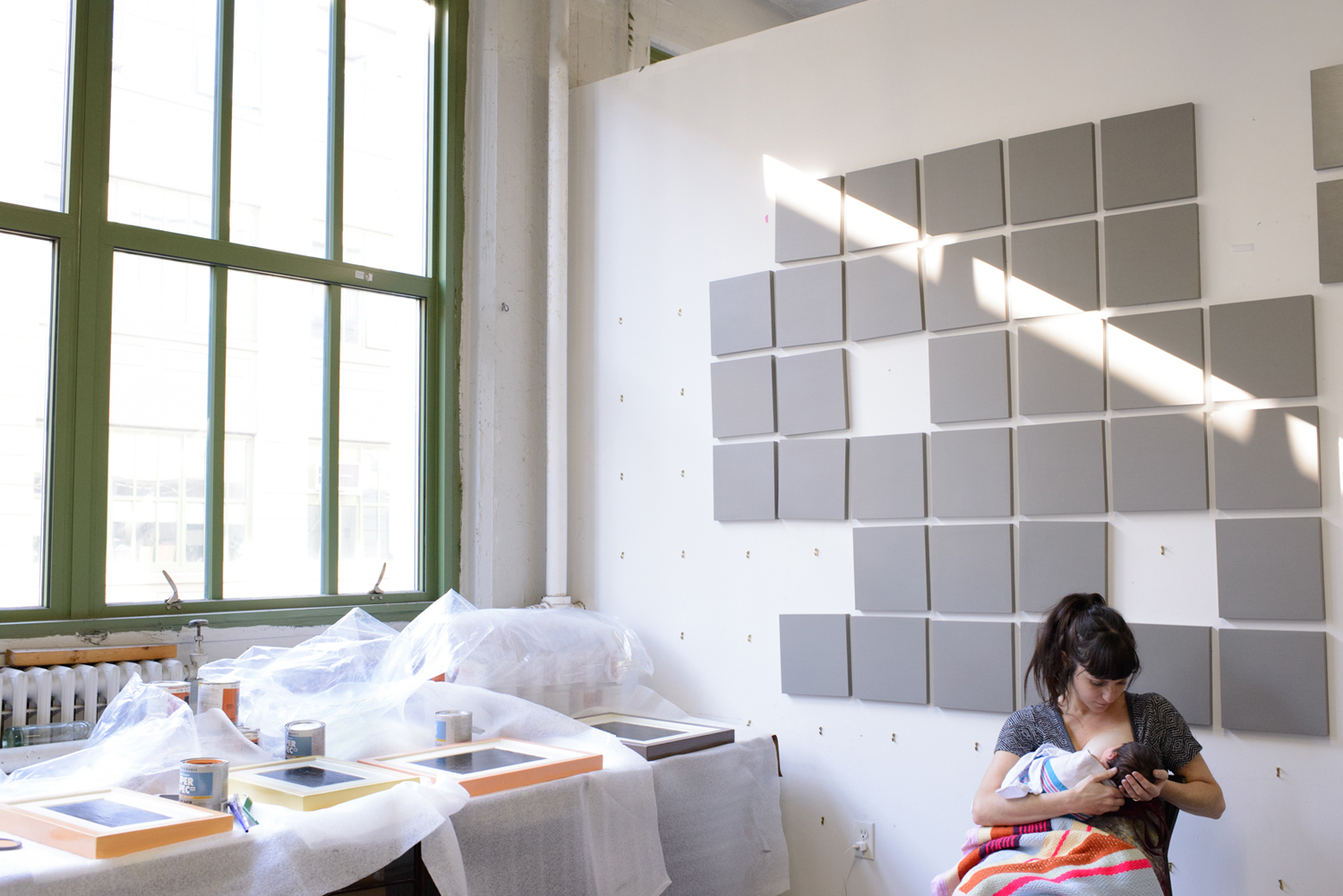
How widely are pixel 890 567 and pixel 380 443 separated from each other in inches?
67.1

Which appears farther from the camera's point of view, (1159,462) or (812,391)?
(812,391)

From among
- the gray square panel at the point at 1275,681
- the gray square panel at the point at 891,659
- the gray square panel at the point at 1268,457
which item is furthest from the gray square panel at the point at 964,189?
the gray square panel at the point at 1275,681

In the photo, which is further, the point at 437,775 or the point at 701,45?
the point at 701,45

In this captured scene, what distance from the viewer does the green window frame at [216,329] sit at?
265 cm

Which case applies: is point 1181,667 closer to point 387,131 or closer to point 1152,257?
point 1152,257

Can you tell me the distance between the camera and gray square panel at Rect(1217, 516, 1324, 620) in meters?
2.22

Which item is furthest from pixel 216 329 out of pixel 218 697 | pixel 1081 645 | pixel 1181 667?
pixel 1181 667

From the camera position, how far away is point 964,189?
2730 millimetres

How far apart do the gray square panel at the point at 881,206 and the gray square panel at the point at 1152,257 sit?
0.53 m

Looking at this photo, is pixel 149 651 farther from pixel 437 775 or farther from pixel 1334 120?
pixel 1334 120

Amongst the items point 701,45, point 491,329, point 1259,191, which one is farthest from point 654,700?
point 701,45

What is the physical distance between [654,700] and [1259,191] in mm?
2090

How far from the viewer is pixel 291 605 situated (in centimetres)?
306

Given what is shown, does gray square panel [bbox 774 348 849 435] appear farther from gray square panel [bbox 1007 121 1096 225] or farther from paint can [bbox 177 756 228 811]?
paint can [bbox 177 756 228 811]
